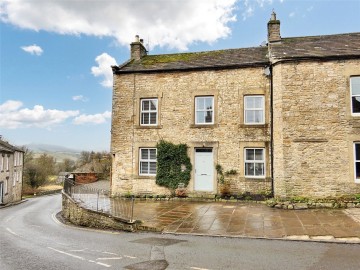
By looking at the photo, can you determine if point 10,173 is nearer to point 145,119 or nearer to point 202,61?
point 145,119

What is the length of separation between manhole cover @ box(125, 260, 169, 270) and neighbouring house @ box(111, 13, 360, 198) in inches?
362

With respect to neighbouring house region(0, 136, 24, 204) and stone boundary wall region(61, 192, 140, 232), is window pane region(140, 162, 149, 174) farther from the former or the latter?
neighbouring house region(0, 136, 24, 204)

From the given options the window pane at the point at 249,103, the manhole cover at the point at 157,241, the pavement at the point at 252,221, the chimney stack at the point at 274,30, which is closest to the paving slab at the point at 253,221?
the pavement at the point at 252,221

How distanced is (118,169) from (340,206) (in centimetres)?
1197

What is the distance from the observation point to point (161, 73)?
58.1 feet

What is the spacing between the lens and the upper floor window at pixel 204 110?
1692 centimetres

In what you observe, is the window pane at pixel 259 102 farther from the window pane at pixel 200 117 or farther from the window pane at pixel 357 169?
the window pane at pixel 357 169

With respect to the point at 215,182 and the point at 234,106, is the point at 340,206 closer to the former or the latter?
the point at 215,182

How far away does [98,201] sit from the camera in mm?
15992

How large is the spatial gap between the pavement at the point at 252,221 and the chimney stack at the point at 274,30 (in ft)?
32.9

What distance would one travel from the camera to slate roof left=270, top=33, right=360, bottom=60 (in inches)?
566

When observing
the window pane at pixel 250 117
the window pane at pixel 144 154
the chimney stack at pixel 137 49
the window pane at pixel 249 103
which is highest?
the chimney stack at pixel 137 49

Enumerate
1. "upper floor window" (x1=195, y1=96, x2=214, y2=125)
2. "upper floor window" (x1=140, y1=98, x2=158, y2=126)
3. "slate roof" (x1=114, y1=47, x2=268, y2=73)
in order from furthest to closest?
"upper floor window" (x1=140, y1=98, x2=158, y2=126)
"upper floor window" (x1=195, y1=96, x2=214, y2=125)
"slate roof" (x1=114, y1=47, x2=268, y2=73)

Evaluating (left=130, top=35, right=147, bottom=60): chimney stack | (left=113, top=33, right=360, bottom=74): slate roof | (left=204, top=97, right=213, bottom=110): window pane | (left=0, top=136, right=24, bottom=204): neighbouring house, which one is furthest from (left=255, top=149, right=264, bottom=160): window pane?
(left=0, top=136, right=24, bottom=204): neighbouring house
